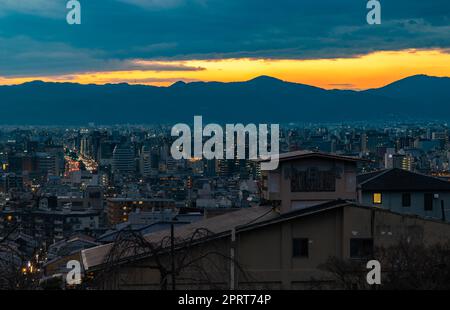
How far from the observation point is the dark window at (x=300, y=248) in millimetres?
11109

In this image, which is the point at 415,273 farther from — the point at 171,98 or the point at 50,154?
the point at 171,98

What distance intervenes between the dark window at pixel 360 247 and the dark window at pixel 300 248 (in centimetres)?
57

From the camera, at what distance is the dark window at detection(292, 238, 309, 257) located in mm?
11109

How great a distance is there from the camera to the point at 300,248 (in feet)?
36.5

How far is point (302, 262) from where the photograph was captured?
1107 centimetres

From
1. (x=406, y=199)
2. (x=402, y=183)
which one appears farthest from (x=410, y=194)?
(x=402, y=183)

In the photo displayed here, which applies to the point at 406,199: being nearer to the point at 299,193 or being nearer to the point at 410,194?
the point at 410,194

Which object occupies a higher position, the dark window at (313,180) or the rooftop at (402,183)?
the dark window at (313,180)

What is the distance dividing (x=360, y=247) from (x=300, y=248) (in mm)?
781

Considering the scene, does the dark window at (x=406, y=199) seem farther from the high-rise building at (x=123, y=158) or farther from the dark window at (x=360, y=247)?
the high-rise building at (x=123, y=158)

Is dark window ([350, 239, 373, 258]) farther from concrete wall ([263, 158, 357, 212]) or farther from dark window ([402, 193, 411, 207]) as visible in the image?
dark window ([402, 193, 411, 207])

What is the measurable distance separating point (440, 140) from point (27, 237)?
16148 centimetres

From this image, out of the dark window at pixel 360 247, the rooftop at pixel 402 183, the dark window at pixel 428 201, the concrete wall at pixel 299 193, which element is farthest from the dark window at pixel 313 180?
the dark window at pixel 428 201
